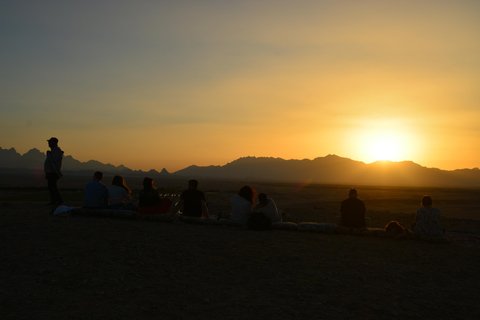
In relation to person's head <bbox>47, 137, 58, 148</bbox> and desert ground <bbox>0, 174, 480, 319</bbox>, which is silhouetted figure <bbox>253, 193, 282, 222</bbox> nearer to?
desert ground <bbox>0, 174, 480, 319</bbox>

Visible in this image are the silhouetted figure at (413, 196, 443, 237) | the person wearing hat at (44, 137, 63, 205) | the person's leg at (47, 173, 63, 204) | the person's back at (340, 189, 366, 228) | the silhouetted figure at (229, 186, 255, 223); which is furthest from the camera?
the person's leg at (47, 173, 63, 204)

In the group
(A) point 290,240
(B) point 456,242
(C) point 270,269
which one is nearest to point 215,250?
(C) point 270,269

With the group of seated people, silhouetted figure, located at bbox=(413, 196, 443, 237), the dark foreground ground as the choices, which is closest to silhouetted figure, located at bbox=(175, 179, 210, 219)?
the group of seated people

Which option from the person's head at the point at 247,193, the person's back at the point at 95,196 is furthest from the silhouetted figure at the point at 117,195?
the person's head at the point at 247,193

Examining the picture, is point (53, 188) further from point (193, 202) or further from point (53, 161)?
point (193, 202)

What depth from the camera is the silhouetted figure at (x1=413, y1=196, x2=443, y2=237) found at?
1100 centimetres

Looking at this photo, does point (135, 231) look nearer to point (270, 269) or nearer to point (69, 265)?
point (69, 265)

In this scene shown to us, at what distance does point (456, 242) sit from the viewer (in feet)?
38.4

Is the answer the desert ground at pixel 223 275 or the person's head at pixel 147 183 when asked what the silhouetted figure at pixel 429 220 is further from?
the person's head at pixel 147 183

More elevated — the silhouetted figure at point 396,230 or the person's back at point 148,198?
the person's back at point 148,198

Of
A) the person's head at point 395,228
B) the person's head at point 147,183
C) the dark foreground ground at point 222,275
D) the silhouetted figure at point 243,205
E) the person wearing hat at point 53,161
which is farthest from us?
the person wearing hat at point 53,161

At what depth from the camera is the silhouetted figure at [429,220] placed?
1100 centimetres

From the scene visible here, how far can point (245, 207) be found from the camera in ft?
39.7

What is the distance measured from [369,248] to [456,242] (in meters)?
3.79
